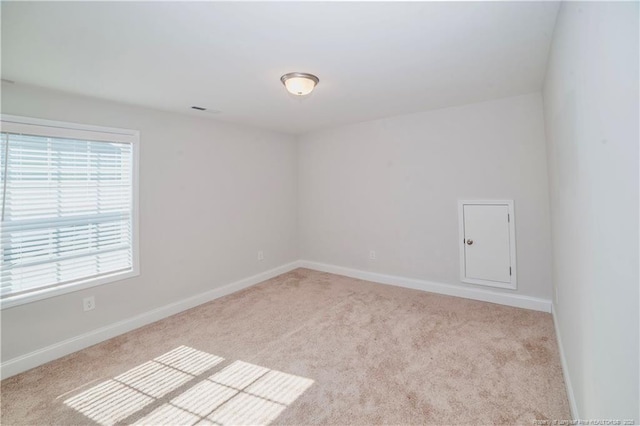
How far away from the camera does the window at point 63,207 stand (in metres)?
Result: 2.26

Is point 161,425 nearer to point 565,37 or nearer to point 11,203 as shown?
point 11,203

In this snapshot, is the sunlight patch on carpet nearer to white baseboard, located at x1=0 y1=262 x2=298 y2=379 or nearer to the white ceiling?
white baseboard, located at x1=0 y1=262 x2=298 y2=379

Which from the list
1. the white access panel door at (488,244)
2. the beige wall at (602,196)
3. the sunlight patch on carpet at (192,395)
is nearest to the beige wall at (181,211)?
the sunlight patch on carpet at (192,395)

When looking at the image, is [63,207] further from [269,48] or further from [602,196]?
[602,196]

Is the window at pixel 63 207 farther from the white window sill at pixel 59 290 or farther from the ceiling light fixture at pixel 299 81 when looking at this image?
the ceiling light fixture at pixel 299 81

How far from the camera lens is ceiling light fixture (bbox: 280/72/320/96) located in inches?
88.7

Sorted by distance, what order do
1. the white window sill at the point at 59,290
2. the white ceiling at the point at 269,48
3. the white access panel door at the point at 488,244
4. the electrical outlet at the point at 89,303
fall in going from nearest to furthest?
the white ceiling at the point at 269,48, the white window sill at the point at 59,290, the electrical outlet at the point at 89,303, the white access panel door at the point at 488,244

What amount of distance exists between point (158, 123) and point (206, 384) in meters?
2.67

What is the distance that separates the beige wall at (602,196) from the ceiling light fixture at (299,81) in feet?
5.23

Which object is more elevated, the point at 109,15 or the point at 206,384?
the point at 109,15

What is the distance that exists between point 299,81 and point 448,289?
3044 mm

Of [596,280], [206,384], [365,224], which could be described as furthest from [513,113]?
[206,384]

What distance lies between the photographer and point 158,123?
3115mm

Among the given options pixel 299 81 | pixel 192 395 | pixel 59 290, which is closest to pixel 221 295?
pixel 59 290
